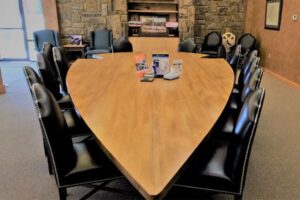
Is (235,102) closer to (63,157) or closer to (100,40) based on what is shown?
(63,157)

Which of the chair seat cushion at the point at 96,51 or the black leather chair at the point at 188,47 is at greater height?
the black leather chair at the point at 188,47

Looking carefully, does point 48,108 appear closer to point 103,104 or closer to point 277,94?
point 103,104

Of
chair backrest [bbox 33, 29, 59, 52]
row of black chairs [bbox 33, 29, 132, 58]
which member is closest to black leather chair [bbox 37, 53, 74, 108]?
row of black chairs [bbox 33, 29, 132, 58]

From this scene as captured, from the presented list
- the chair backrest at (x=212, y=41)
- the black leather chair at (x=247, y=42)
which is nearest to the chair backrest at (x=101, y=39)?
the chair backrest at (x=212, y=41)

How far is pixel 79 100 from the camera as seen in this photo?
2150mm

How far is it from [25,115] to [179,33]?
4403 millimetres

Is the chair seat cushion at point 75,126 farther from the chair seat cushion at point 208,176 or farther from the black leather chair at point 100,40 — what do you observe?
the black leather chair at point 100,40

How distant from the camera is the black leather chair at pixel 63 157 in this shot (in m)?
1.58

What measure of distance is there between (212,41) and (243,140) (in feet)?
20.2

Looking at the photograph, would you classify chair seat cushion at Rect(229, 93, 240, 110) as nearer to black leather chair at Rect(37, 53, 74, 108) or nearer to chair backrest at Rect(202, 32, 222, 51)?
black leather chair at Rect(37, 53, 74, 108)

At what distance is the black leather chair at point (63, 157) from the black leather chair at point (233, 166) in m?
0.46

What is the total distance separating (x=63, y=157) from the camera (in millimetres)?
1666

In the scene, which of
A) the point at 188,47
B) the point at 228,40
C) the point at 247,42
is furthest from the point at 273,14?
the point at 188,47

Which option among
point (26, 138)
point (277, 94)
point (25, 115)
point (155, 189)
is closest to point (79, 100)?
point (155, 189)
